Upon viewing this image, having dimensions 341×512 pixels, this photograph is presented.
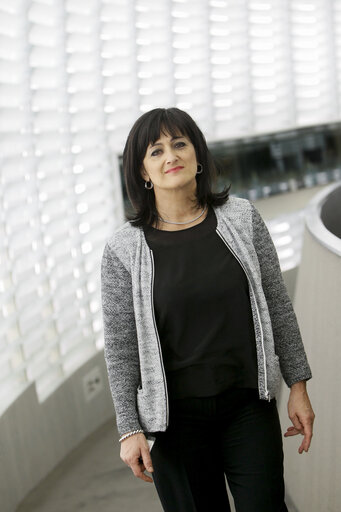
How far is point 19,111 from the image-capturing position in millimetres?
2688

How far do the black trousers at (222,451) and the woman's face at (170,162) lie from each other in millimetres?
495

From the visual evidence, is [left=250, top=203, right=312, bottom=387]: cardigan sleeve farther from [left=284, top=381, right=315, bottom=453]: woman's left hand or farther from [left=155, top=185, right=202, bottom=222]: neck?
[left=155, top=185, right=202, bottom=222]: neck

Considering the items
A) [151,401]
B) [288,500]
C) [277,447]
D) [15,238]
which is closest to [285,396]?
[288,500]

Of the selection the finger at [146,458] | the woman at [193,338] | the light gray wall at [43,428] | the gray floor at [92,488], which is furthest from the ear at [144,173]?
the gray floor at [92,488]

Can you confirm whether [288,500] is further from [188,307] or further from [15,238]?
[15,238]

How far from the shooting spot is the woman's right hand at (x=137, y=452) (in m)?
1.41

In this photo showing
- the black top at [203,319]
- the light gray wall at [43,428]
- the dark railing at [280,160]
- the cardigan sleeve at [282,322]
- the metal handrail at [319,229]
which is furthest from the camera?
the dark railing at [280,160]

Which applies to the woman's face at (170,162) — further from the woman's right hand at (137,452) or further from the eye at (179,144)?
the woman's right hand at (137,452)

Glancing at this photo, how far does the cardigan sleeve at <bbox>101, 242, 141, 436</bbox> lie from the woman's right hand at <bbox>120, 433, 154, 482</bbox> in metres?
0.03

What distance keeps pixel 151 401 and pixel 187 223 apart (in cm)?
42

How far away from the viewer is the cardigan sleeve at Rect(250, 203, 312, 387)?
1.49m

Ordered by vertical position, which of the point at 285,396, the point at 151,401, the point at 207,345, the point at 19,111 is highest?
the point at 19,111

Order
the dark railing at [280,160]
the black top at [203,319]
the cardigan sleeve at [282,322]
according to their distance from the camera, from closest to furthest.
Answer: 1. the black top at [203,319]
2. the cardigan sleeve at [282,322]
3. the dark railing at [280,160]

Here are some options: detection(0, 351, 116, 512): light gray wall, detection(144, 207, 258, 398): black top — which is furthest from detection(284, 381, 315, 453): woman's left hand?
detection(0, 351, 116, 512): light gray wall
